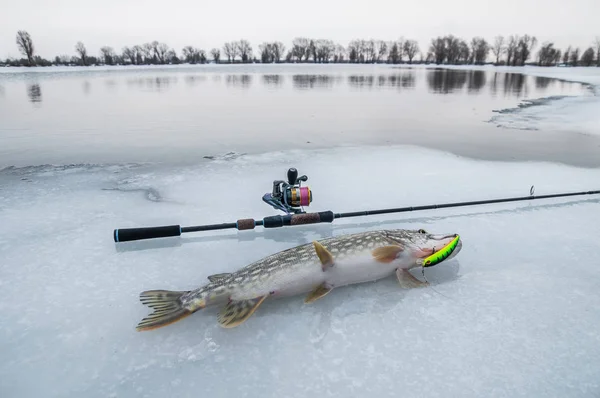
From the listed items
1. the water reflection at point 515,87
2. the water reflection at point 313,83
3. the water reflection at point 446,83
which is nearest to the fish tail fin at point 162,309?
the water reflection at point 515,87

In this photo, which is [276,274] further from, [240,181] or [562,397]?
[240,181]

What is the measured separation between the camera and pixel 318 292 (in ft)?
10.6

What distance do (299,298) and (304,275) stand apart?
0.83ft

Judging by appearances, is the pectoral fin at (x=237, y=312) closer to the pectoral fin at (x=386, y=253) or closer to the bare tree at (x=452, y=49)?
the pectoral fin at (x=386, y=253)

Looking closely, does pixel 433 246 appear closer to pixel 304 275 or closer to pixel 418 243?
pixel 418 243

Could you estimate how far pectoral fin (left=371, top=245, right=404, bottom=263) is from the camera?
11.2 ft

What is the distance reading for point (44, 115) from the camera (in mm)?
14352

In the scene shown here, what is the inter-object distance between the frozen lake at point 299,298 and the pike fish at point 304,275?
16cm

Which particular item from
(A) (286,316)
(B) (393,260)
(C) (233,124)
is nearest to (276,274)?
(A) (286,316)

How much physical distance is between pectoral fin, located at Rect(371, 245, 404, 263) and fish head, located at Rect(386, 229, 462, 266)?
12cm

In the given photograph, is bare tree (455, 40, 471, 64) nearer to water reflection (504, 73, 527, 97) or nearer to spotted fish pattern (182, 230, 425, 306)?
water reflection (504, 73, 527, 97)

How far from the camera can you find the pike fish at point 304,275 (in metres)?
3.01

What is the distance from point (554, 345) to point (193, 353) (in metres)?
2.66

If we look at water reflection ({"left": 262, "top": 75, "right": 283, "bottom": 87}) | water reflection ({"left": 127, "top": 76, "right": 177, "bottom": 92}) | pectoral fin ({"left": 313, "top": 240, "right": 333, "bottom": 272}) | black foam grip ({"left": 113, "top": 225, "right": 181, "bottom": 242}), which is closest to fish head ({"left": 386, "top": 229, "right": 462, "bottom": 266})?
pectoral fin ({"left": 313, "top": 240, "right": 333, "bottom": 272})
